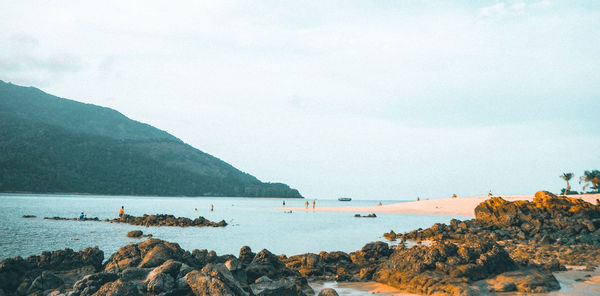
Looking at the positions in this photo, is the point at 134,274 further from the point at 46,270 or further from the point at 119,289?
the point at 46,270

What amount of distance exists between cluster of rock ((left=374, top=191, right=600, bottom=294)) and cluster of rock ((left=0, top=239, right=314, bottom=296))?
4.05m

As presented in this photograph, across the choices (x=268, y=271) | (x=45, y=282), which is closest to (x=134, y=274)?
(x=45, y=282)

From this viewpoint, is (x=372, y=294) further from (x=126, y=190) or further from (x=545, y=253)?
(x=126, y=190)

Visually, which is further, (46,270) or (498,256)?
(498,256)

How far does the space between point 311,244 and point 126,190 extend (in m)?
166

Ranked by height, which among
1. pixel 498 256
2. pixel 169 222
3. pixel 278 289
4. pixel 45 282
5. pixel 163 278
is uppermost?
pixel 498 256

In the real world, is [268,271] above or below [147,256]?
below

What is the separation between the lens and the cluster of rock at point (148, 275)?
10011 mm

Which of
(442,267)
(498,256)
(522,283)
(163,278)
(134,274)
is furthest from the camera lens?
(498,256)

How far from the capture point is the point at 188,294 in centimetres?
1009

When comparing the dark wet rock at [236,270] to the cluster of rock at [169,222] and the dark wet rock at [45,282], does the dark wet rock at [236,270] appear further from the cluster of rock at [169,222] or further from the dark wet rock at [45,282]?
the cluster of rock at [169,222]

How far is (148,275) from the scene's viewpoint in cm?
1129

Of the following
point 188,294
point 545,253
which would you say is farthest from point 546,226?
point 188,294

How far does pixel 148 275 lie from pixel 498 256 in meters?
12.4
